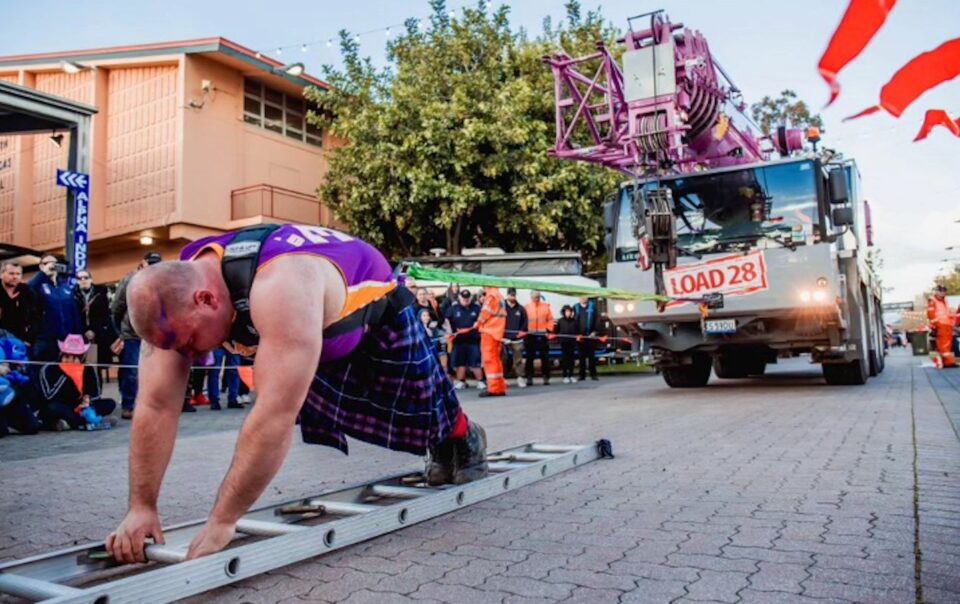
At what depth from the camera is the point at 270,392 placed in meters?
2.22

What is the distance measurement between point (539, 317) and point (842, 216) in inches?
253

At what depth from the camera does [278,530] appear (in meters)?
2.81

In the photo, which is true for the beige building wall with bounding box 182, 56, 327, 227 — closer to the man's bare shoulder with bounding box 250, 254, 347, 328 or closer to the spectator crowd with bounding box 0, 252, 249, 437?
the spectator crowd with bounding box 0, 252, 249, 437

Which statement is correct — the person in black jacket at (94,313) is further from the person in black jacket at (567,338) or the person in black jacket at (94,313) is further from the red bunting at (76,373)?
the person in black jacket at (567,338)

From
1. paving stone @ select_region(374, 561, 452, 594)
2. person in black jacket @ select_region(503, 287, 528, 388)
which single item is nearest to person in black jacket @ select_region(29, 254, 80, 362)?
paving stone @ select_region(374, 561, 452, 594)

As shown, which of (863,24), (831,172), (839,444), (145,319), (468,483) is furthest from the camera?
(831,172)

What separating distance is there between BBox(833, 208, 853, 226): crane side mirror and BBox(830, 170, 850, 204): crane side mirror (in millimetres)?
118

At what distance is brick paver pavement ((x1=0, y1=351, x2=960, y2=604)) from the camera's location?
93.0 inches

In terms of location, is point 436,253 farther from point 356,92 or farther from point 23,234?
point 23,234

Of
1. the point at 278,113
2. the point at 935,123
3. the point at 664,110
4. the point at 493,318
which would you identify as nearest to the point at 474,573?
the point at 935,123

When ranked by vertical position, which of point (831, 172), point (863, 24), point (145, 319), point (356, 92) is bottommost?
point (145, 319)

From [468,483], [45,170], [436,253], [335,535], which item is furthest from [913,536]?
[45,170]

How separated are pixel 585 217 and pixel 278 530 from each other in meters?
17.4

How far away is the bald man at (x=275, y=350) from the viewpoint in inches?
87.9
